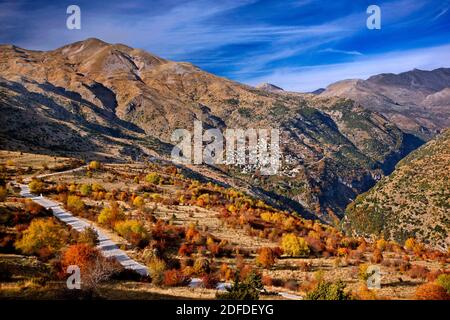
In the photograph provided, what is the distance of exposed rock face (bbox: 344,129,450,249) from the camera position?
10819 cm

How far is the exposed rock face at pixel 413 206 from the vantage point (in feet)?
355

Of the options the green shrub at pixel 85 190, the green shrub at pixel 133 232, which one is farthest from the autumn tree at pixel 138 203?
the green shrub at pixel 133 232

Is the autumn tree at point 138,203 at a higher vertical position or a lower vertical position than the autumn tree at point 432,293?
higher

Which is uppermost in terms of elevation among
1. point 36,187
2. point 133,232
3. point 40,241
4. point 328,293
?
point 36,187

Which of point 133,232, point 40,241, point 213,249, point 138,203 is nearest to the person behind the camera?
point 40,241

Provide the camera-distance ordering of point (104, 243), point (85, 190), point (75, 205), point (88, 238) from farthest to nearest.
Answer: point (85, 190) < point (75, 205) < point (104, 243) < point (88, 238)

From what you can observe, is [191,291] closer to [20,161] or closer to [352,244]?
[352,244]

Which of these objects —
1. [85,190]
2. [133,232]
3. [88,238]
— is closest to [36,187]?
[85,190]

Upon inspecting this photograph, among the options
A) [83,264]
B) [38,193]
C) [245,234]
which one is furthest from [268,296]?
[38,193]

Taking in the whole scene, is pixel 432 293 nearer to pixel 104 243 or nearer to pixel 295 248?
pixel 295 248

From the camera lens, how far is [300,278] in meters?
30.7

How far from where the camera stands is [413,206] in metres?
121

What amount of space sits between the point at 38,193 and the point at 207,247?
26.6m

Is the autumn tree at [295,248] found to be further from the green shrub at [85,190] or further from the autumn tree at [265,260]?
the green shrub at [85,190]
